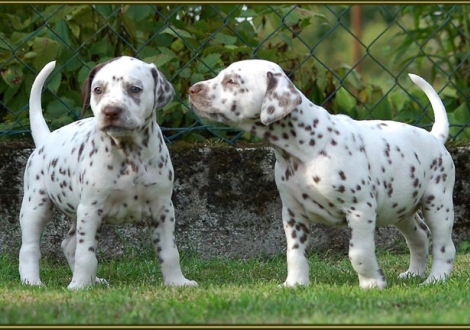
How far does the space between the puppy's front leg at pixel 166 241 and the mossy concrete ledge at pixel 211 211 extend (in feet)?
4.08

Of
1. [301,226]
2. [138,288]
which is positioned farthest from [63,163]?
[301,226]

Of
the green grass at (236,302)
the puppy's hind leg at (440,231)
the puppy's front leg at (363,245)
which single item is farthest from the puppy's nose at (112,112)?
the puppy's hind leg at (440,231)

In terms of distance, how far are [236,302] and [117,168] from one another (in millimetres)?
1233

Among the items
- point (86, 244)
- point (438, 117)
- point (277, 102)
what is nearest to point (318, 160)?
point (277, 102)

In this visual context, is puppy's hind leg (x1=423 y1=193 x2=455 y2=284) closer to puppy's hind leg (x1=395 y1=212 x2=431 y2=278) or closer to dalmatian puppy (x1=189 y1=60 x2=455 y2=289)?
dalmatian puppy (x1=189 y1=60 x2=455 y2=289)

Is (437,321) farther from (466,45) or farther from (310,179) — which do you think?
(466,45)

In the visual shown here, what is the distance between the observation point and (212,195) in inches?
271

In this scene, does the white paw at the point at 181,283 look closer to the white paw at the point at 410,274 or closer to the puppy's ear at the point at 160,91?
the puppy's ear at the point at 160,91

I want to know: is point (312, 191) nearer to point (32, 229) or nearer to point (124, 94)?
point (124, 94)

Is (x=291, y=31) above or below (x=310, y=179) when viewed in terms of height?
above

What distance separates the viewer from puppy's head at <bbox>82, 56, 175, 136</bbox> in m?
5.09

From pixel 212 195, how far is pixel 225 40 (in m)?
1.21

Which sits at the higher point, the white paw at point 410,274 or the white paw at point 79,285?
the white paw at point 79,285

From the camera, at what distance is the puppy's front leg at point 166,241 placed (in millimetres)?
5539
